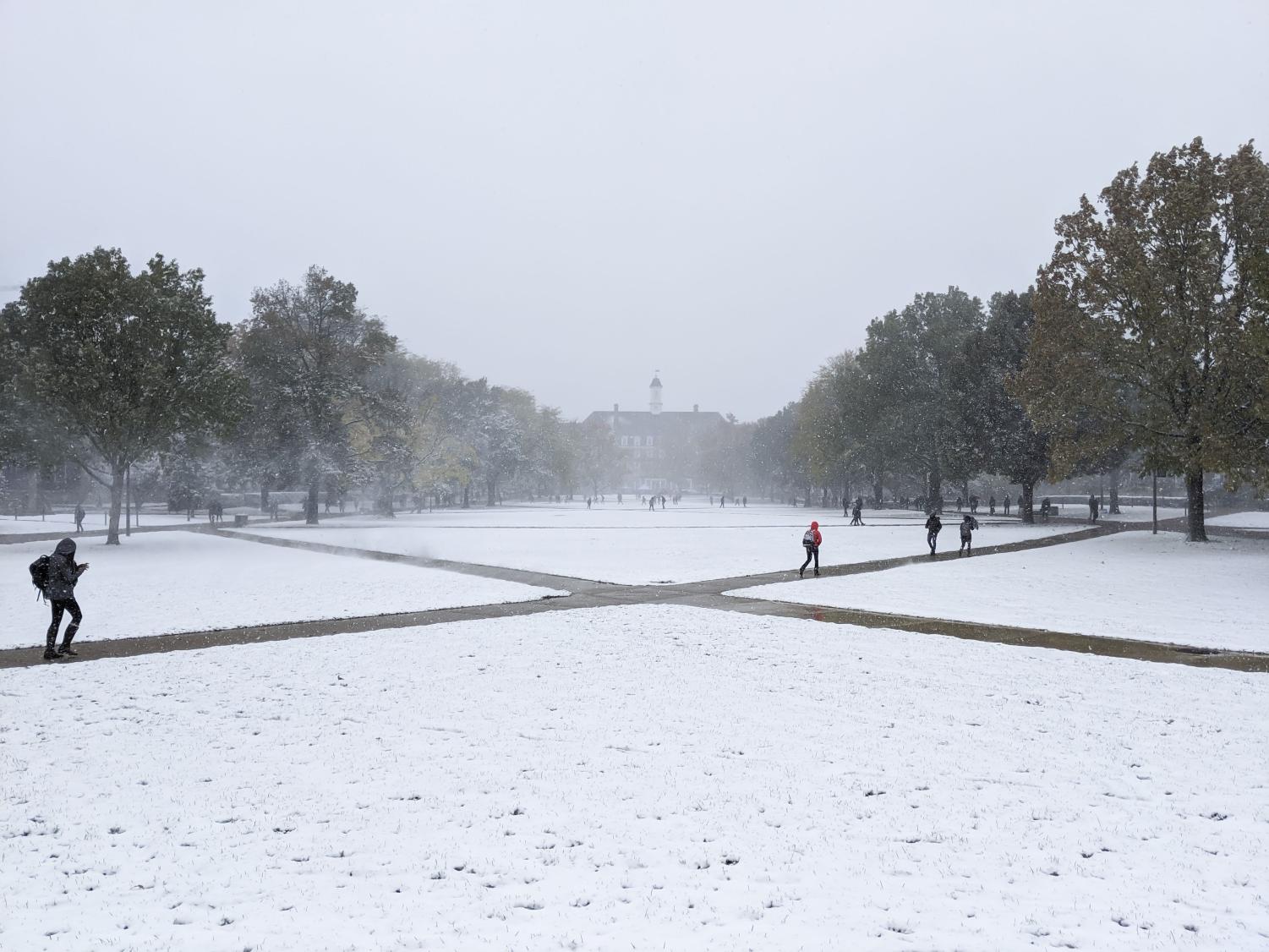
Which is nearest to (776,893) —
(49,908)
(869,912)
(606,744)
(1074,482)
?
(869,912)

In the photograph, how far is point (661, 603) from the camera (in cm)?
1662

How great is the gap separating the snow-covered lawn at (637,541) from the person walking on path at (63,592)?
36.2ft

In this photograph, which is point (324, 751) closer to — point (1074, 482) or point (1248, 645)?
point (1248, 645)

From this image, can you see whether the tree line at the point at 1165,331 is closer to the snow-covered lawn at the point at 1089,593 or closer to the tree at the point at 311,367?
the snow-covered lawn at the point at 1089,593

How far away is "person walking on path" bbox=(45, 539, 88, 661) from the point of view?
11.8 meters

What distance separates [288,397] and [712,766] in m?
43.4

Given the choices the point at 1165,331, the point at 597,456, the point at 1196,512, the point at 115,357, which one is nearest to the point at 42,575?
the point at 115,357

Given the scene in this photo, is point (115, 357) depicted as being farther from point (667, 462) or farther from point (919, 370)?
point (667, 462)

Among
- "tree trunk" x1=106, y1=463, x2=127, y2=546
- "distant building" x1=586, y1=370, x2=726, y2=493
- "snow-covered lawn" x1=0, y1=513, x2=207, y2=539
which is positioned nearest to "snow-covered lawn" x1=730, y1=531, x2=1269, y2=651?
"tree trunk" x1=106, y1=463, x2=127, y2=546

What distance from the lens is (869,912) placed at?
4.63 m

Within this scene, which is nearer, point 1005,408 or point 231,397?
point 231,397

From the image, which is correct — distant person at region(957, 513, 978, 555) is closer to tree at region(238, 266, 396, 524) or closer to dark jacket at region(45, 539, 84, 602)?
dark jacket at region(45, 539, 84, 602)

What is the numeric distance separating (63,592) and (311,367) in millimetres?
38800

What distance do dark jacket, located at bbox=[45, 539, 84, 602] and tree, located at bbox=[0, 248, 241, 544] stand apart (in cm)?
2121
